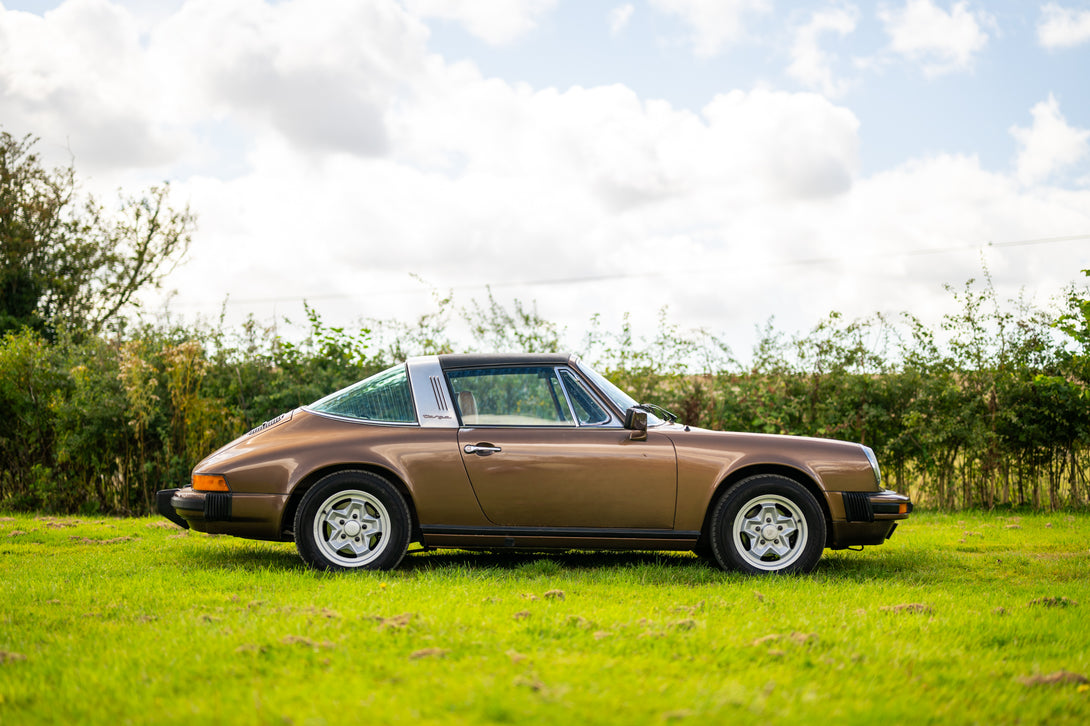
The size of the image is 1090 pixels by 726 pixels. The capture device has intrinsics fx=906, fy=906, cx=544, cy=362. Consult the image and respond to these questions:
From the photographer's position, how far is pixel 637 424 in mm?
6141

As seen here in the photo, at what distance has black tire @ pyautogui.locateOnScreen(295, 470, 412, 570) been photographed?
612 centimetres

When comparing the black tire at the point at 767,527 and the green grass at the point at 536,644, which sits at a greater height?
the black tire at the point at 767,527

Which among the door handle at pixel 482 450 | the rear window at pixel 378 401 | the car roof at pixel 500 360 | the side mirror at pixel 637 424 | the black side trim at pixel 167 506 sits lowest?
the black side trim at pixel 167 506

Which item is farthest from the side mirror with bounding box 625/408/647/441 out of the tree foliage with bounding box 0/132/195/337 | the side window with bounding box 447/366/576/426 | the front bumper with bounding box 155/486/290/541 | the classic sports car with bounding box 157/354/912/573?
the tree foliage with bounding box 0/132/195/337

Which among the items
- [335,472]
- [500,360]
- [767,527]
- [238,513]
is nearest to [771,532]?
[767,527]

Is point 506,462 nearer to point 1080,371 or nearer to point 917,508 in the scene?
point 917,508

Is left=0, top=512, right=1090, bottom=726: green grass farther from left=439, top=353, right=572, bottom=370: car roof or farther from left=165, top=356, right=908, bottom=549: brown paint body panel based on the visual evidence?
left=439, top=353, right=572, bottom=370: car roof

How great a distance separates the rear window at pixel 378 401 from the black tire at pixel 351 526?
468mm

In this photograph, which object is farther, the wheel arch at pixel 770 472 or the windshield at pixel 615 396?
the windshield at pixel 615 396

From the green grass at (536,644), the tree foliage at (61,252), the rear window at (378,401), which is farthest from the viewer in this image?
the tree foliage at (61,252)

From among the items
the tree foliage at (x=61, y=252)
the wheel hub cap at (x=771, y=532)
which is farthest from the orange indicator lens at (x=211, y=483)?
the tree foliage at (x=61, y=252)

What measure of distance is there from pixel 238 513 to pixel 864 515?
4281mm

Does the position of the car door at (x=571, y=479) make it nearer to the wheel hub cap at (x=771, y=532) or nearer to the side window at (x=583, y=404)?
the side window at (x=583, y=404)

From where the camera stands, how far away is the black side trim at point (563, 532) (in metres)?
6.14
